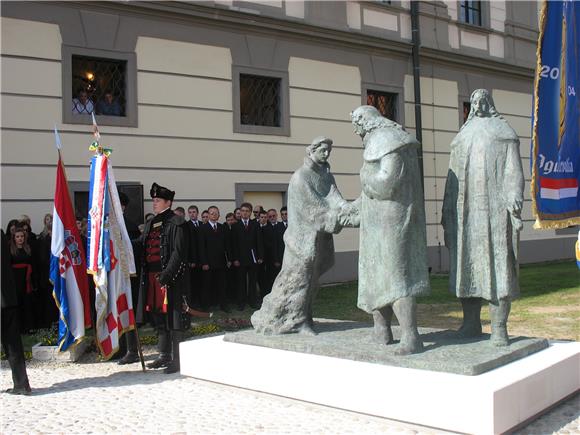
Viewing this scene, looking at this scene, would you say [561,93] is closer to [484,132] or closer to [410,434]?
[484,132]

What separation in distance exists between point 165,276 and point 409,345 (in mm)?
2683

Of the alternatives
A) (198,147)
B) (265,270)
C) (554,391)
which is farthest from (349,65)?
(554,391)

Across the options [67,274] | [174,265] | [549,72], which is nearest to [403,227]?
[549,72]

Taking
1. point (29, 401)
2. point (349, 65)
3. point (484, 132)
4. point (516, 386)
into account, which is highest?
point (349, 65)

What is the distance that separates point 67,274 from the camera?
6.84 m

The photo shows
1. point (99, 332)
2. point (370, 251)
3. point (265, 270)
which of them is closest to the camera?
point (370, 251)

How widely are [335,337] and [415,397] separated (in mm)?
1330

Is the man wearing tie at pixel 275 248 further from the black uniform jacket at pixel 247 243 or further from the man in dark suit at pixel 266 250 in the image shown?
the black uniform jacket at pixel 247 243

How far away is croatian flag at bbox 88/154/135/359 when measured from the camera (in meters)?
6.66

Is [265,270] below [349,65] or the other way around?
below

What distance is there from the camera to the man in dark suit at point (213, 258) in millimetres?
10828

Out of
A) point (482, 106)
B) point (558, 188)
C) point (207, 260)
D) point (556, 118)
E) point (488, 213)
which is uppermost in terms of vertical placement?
point (482, 106)

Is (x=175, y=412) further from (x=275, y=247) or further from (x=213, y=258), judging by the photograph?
(x=275, y=247)

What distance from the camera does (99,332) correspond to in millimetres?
6672
